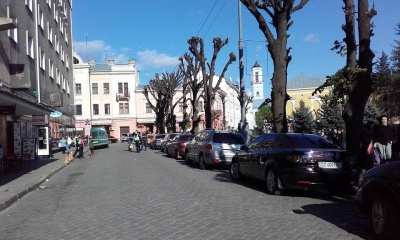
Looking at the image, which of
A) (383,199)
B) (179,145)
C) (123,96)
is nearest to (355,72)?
(383,199)

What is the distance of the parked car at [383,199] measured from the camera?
525cm

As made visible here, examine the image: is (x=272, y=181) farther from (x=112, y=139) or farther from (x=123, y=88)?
(x=123, y=88)

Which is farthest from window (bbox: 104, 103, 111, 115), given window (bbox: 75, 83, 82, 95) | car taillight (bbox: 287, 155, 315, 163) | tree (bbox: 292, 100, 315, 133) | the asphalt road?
car taillight (bbox: 287, 155, 315, 163)

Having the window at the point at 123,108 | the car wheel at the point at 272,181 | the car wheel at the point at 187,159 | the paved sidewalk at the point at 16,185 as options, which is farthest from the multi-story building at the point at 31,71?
the window at the point at 123,108

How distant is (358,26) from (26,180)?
11.7m

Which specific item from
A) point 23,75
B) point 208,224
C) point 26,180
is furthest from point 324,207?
point 23,75

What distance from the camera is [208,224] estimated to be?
6887 mm

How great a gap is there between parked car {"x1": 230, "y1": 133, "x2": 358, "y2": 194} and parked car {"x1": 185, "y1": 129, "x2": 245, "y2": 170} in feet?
18.1

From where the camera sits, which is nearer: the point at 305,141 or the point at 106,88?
the point at 305,141

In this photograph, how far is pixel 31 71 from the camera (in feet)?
84.1

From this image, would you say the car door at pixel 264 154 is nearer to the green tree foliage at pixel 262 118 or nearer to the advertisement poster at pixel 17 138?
the advertisement poster at pixel 17 138

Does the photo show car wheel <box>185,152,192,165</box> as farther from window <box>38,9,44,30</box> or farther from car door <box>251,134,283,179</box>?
window <box>38,9,44,30</box>

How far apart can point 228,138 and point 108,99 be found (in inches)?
2225

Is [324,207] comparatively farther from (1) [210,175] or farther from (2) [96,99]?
(2) [96,99]
